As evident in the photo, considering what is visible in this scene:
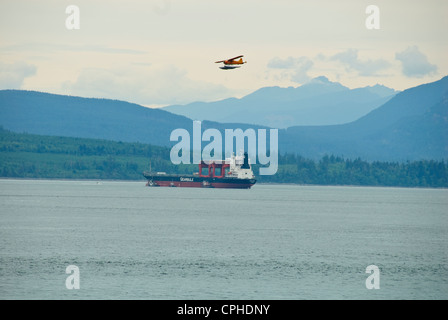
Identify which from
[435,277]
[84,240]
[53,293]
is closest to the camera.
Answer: [53,293]

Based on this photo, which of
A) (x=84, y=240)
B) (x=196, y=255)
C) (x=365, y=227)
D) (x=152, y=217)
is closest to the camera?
(x=196, y=255)

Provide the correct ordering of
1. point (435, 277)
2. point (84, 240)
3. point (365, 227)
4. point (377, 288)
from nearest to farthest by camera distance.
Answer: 1. point (377, 288)
2. point (435, 277)
3. point (84, 240)
4. point (365, 227)

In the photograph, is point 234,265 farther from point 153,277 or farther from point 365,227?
point 365,227

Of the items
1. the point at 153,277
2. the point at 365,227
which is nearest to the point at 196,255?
the point at 153,277

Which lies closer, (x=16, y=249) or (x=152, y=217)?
(x=16, y=249)

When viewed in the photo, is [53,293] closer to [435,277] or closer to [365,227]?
[435,277]
